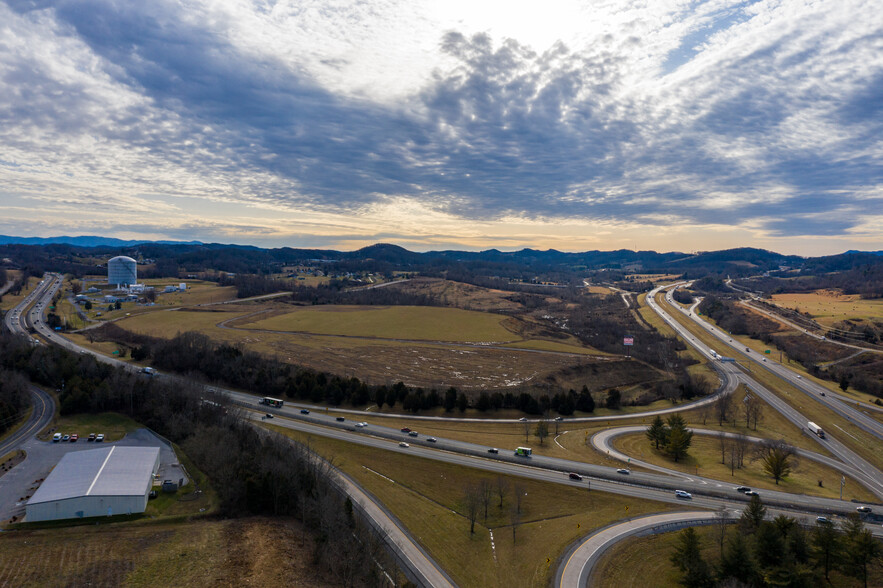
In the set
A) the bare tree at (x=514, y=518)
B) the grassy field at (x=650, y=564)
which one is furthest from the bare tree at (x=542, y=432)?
the grassy field at (x=650, y=564)

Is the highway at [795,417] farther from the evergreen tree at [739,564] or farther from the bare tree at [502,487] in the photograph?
the bare tree at [502,487]

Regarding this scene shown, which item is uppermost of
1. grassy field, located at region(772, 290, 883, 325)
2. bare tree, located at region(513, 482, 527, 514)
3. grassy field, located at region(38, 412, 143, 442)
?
grassy field, located at region(772, 290, 883, 325)

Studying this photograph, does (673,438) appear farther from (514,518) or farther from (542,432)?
(514,518)

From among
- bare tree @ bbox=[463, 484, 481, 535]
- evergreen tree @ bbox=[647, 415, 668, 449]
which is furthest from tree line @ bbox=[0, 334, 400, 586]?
evergreen tree @ bbox=[647, 415, 668, 449]

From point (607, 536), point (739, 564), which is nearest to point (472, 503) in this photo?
point (607, 536)

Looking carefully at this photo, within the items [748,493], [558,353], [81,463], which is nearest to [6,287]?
[81,463]

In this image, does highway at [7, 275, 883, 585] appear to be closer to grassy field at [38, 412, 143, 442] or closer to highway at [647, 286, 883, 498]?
highway at [647, 286, 883, 498]

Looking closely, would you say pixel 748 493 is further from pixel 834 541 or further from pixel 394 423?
pixel 394 423
